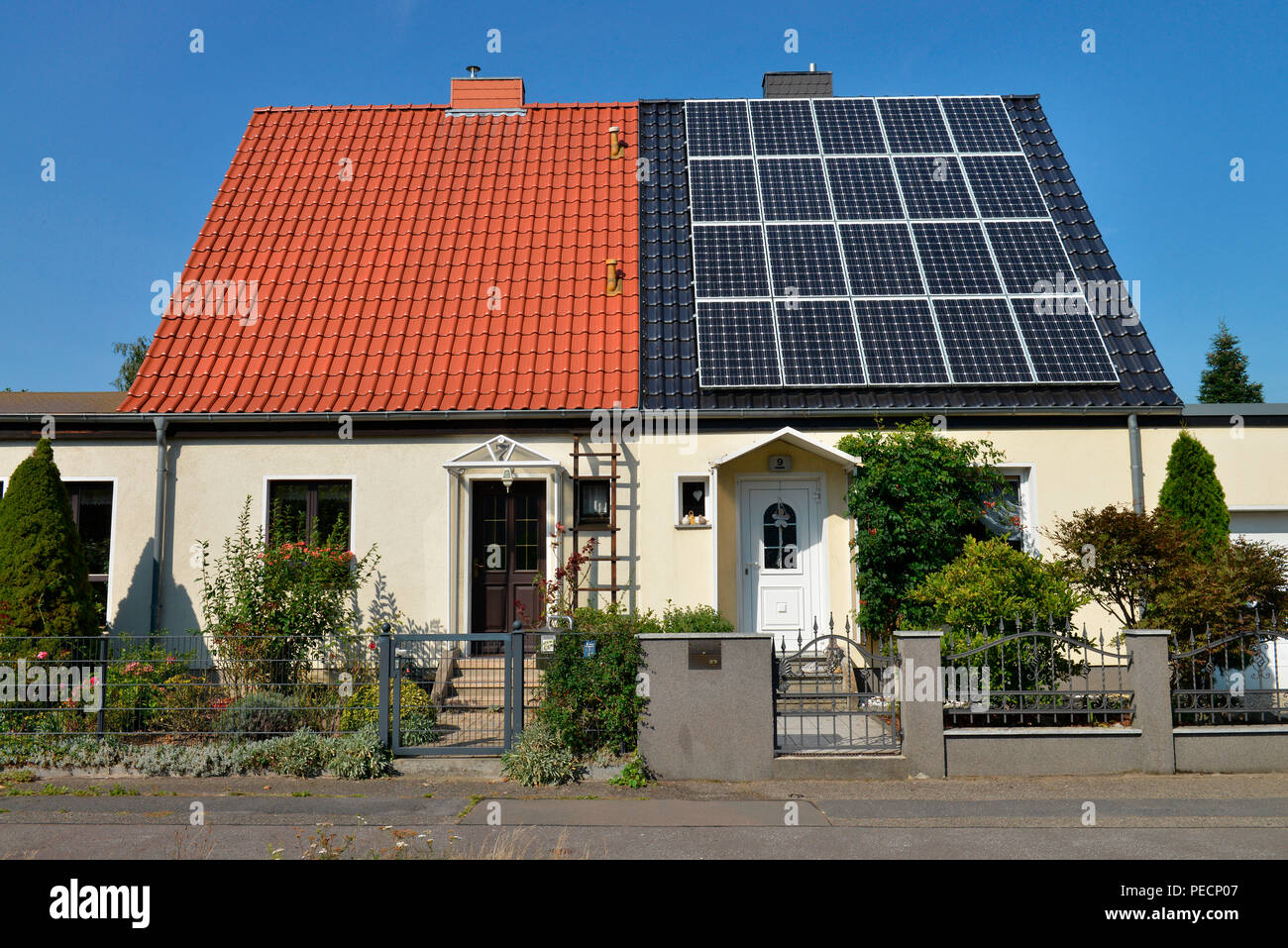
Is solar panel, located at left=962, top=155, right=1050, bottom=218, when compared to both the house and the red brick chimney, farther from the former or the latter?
the red brick chimney

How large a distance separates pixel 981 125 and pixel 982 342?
18.1ft

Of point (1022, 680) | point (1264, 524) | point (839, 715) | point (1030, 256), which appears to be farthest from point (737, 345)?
point (1264, 524)

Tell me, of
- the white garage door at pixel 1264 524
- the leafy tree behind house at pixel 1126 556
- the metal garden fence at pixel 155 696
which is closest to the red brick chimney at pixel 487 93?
the metal garden fence at pixel 155 696

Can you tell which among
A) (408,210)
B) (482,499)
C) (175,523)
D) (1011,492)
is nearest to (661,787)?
(482,499)

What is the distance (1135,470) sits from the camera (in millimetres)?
12781

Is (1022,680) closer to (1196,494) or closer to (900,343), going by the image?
(1196,494)

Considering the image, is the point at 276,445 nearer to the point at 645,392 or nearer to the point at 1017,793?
the point at 645,392

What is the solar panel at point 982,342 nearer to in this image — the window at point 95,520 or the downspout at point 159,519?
the downspout at point 159,519

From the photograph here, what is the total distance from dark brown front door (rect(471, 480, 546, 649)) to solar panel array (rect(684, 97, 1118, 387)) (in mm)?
3077

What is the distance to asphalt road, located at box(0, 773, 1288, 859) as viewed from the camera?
22.9ft

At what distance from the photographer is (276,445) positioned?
13383 mm

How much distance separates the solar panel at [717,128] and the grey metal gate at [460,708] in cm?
1005

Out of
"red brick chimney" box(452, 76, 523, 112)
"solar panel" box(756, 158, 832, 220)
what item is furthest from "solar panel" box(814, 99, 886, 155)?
"red brick chimney" box(452, 76, 523, 112)

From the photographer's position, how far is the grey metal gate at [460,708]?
9570mm
